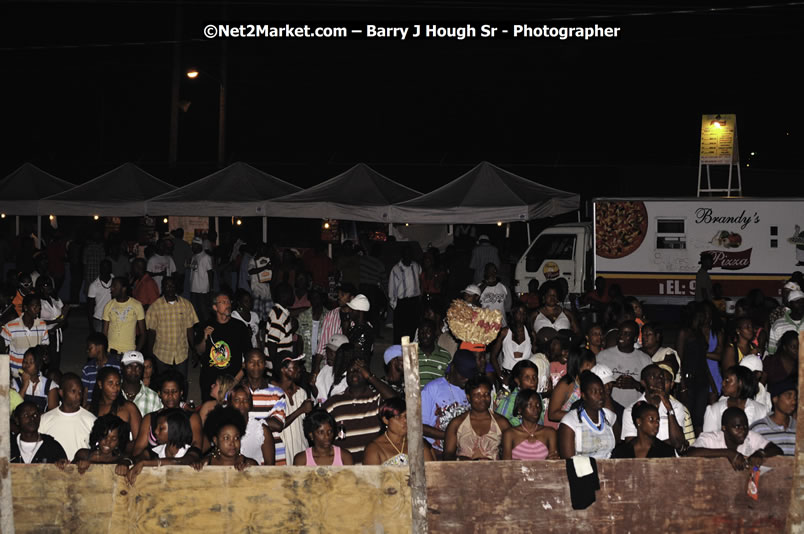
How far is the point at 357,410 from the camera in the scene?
7.38 metres

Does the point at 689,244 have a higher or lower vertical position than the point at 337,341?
higher

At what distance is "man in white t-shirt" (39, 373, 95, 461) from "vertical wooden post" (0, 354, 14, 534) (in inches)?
51.6

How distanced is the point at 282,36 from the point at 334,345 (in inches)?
340

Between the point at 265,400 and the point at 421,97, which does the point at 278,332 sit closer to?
the point at 265,400

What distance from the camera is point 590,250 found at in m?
18.8

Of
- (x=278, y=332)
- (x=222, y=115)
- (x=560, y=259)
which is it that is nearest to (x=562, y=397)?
(x=278, y=332)

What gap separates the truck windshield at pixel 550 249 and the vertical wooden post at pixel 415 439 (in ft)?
44.3

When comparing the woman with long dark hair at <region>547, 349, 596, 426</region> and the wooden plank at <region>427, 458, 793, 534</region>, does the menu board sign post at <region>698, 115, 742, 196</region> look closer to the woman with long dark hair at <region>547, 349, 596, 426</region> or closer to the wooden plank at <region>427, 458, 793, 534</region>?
the woman with long dark hair at <region>547, 349, 596, 426</region>

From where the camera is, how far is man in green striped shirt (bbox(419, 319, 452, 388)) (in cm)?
864

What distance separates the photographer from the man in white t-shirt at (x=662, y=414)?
7.08 meters

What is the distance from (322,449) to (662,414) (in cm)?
257

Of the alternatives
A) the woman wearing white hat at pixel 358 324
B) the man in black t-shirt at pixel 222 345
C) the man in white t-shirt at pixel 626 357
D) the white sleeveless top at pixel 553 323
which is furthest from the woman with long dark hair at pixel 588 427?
the man in black t-shirt at pixel 222 345

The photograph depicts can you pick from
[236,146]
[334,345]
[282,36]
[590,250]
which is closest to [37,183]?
[282,36]

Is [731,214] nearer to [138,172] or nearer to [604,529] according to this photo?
[138,172]
